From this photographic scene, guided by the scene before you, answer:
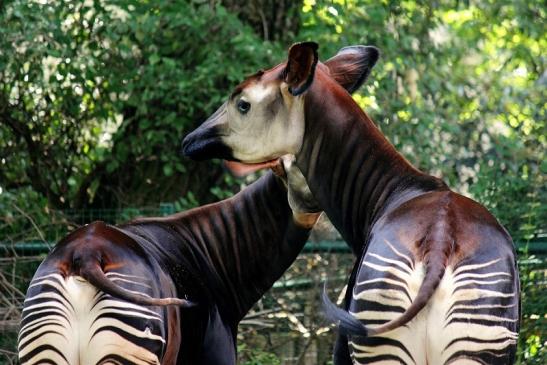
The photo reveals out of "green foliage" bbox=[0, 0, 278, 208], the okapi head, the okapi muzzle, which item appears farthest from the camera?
"green foliage" bbox=[0, 0, 278, 208]

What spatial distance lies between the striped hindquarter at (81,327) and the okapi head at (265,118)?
0.89 meters

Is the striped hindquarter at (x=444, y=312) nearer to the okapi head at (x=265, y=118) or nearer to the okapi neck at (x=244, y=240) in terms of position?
the okapi head at (x=265, y=118)

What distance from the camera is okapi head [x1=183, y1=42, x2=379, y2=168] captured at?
4441 mm

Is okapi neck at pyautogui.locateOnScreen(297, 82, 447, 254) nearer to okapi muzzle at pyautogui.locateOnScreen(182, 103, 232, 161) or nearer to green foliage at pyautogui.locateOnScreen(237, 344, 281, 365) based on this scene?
okapi muzzle at pyautogui.locateOnScreen(182, 103, 232, 161)

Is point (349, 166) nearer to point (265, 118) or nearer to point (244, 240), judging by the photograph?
point (265, 118)

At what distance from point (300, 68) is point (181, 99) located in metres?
3.61

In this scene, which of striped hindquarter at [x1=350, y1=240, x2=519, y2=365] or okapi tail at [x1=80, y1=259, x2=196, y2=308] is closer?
striped hindquarter at [x1=350, y1=240, x2=519, y2=365]

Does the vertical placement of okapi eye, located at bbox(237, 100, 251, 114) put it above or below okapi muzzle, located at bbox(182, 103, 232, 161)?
above

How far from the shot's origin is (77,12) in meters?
8.15

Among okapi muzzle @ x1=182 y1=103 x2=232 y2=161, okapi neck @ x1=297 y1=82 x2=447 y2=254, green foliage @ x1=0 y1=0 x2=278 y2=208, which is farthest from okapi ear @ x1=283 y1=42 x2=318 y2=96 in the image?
green foliage @ x1=0 y1=0 x2=278 y2=208

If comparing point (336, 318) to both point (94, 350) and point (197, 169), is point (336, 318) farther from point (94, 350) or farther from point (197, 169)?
point (197, 169)

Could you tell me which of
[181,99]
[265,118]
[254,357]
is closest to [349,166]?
[265,118]

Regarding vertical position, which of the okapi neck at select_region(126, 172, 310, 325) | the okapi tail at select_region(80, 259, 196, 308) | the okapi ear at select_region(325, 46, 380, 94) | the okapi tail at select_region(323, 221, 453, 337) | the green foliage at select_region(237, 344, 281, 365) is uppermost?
the okapi ear at select_region(325, 46, 380, 94)

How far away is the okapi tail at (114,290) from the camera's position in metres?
3.89
